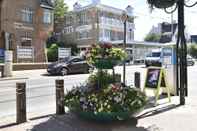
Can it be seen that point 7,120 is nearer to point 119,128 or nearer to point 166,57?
point 119,128

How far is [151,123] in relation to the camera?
7887 millimetres

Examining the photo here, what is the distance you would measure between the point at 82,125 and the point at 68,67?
66.3 feet

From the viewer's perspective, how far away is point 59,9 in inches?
2527

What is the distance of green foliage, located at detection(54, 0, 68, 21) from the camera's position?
6360cm

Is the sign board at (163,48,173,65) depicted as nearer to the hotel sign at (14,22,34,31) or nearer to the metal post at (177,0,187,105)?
the metal post at (177,0,187,105)

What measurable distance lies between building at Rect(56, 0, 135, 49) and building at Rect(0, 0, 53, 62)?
1571 cm

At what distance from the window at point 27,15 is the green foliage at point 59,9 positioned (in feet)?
76.0

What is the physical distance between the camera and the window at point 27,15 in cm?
3950

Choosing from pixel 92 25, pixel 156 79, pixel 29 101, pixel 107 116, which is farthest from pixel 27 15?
pixel 107 116

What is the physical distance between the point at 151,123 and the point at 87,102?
147cm

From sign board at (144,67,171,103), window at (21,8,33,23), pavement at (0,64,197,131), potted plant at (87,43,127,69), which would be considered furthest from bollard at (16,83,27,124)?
window at (21,8,33,23)

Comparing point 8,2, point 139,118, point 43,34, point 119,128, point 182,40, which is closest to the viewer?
point 119,128

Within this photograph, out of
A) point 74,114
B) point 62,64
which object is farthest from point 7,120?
point 62,64

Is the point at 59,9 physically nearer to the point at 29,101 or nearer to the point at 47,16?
the point at 47,16
